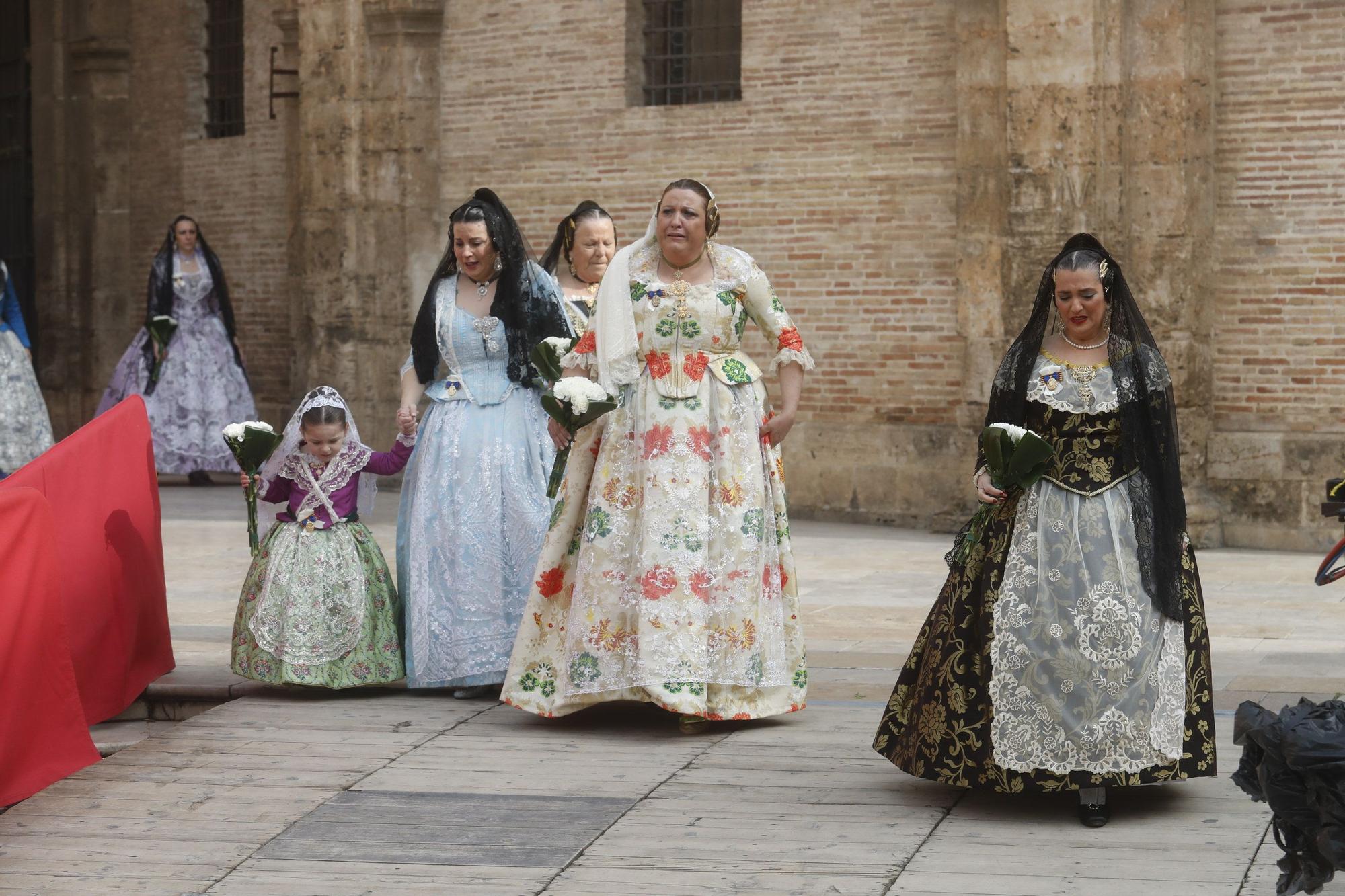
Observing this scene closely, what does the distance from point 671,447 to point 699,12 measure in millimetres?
7986

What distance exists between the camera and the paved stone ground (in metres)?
4.63

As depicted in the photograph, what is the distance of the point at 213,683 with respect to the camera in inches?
279

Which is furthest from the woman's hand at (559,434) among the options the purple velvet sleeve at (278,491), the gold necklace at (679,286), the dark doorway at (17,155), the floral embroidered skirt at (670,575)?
the dark doorway at (17,155)

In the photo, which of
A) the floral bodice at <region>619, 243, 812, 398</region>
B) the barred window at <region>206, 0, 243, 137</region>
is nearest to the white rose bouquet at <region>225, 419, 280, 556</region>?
the floral bodice at <region>619, 243, 812, 398</region>

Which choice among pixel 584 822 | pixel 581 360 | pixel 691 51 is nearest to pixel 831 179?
pixel 691 51

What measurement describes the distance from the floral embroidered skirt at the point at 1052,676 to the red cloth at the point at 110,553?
2678mm

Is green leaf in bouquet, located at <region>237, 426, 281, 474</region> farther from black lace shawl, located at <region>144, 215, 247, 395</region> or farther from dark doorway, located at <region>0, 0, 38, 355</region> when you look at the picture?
dark doorway, located at <region>0, 0, 38, 355</region>

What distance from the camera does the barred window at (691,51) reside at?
1354 cm

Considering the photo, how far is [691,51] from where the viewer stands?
1373 centimetres

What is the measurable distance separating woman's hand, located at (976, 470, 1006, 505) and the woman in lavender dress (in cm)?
1060

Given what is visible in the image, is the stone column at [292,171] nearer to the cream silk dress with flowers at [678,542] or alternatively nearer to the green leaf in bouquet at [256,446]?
the green leaf in bouquet at [256,446]

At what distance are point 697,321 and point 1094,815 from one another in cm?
213

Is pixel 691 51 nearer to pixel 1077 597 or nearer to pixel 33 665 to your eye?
pixel 33 665

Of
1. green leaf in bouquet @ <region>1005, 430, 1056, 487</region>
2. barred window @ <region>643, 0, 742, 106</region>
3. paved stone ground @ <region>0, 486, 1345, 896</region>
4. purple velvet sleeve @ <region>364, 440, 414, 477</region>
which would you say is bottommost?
paved stone ground @ <region>0, 486, 1345, 896</region>
